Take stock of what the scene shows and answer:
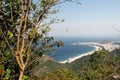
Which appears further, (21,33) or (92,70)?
(92,70)

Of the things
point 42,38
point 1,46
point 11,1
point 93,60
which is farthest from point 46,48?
point 93,60

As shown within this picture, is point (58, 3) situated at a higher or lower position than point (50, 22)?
higher

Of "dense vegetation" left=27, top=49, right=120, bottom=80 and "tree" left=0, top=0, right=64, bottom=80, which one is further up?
"tree" left=0, top=0, right=64, bottom=80

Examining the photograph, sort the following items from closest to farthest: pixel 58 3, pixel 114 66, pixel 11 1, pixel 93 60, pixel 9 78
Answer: pixel 58 3
pixel 11 1
pixel 9 78
pixel 114 66
pixel 93 60

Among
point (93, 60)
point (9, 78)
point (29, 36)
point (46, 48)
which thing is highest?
point (29, 36)

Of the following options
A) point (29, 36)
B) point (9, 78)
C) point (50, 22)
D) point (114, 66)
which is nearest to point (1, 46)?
point (9, 78)

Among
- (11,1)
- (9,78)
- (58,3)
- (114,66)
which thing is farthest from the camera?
(114,66)

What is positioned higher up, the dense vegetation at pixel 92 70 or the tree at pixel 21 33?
the tree at pixel 21 33

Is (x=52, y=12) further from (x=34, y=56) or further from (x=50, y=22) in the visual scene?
(x=34, y=56)

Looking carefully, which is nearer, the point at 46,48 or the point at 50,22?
the point at 50,22

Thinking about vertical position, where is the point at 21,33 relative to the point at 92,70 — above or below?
above
